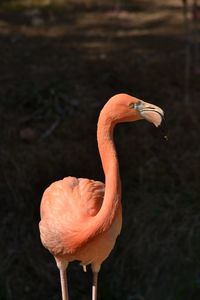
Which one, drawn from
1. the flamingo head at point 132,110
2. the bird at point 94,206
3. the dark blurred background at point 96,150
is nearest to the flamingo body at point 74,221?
the bird at point 94,206

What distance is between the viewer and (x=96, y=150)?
5.17m

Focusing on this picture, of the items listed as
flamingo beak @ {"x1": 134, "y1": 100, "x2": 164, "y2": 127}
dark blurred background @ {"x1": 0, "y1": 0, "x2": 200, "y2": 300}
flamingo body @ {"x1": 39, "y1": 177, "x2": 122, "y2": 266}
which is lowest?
dark blurred background @ {"x1": 0, "y1": 0, "x2": 200, "y2": 300}

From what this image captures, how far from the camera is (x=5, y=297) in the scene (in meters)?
4.56

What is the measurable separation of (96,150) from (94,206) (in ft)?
7.34

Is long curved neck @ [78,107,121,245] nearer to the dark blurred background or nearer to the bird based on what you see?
the bird

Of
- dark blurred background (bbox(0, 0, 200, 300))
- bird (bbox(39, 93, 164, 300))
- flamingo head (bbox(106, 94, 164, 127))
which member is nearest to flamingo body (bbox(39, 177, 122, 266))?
bird (bbox(39, 93, 164, 300))

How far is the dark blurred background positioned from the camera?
463 cm

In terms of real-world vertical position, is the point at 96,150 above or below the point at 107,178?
below

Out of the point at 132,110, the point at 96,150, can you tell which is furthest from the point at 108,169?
the point at 96,150

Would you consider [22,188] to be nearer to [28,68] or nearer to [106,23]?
[28,68]

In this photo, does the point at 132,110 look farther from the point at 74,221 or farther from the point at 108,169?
the point at 74,221

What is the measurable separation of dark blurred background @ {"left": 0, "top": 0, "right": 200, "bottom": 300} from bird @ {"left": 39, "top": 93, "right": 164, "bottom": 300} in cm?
143

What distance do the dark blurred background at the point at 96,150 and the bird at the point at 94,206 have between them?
1.43 meters

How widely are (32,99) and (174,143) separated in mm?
1260
